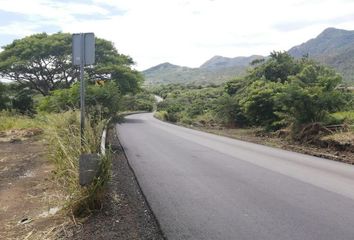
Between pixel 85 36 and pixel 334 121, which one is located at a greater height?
pixel 85 36

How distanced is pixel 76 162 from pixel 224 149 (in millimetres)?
10400

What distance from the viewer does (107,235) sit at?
638 centimetres

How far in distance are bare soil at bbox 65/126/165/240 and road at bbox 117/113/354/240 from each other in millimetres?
208

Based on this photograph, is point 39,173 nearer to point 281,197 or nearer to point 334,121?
point 281,197

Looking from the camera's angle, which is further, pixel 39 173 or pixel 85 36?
pixel 39 173

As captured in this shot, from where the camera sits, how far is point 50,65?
176 feet

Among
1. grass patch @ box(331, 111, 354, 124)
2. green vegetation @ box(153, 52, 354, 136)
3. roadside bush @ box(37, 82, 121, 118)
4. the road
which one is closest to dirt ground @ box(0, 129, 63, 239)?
the road

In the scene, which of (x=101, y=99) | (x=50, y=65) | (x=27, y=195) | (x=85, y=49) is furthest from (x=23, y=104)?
(x=85, y=49)

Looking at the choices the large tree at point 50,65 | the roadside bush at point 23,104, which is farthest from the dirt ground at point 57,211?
the large tree at point 50,65

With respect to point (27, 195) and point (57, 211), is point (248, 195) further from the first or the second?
point (27, 195)

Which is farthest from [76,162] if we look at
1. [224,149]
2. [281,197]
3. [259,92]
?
[259,92]

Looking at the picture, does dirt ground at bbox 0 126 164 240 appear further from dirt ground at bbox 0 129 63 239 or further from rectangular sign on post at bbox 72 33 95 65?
rectangular sign on post at bbox 72 33 95 65

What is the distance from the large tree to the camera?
5181 cm

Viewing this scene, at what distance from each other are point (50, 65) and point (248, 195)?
157 feet
